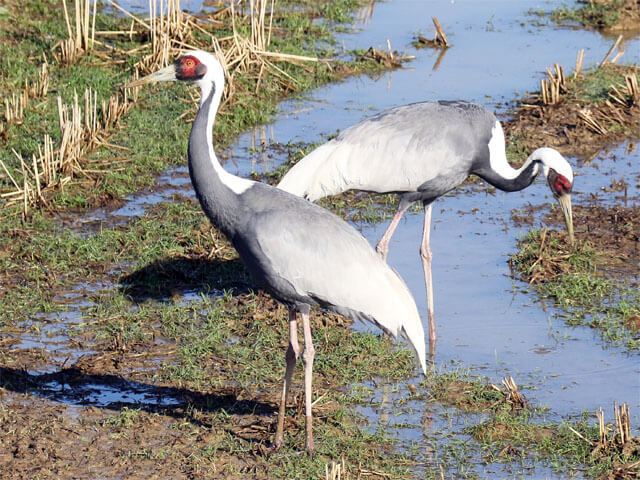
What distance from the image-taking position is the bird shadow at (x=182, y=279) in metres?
6.29

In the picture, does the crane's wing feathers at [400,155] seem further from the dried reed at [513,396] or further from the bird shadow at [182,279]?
the dried reed at [513,396]

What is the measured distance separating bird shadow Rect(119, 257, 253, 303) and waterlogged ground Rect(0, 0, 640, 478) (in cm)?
1

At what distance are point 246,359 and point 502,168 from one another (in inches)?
82.6

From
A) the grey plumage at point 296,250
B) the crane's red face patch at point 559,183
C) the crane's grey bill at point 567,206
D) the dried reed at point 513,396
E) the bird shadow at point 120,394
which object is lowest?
the bird shadow at point 120,394

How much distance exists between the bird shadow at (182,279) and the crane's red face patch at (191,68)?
1758 millimetres

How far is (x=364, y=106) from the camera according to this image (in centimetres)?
998

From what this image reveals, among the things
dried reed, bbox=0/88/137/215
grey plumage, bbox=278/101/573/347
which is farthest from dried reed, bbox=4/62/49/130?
grey plumage, bbox=278/101/573/347

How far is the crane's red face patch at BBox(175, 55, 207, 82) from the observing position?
484 centimetres

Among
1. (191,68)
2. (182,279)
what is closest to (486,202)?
(182,279)

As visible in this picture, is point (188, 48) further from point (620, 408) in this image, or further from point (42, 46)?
point (620, 408)

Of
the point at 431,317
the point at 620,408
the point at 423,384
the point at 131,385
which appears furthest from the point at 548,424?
the point at 131,385

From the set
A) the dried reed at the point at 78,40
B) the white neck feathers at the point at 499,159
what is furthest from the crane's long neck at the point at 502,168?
the dried reed at the point at 78,40

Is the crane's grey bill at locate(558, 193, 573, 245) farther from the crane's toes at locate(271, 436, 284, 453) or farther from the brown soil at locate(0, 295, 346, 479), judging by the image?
the crane's toes at locate(271, 436, 284, 453)

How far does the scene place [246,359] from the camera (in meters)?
5.55
